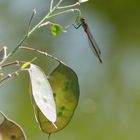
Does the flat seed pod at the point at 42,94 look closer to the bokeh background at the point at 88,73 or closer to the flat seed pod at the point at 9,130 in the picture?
the flat seed pod at the point at 9,130

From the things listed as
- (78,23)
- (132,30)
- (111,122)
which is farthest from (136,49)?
(78,23)

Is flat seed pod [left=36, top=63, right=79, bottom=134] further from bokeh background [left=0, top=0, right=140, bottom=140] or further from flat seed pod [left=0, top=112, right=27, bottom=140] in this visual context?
bokeh background [left=0, top=0, right=140, bottom=140]

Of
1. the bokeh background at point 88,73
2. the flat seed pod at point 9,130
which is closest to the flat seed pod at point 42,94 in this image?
the flat seed pod at point 9,130

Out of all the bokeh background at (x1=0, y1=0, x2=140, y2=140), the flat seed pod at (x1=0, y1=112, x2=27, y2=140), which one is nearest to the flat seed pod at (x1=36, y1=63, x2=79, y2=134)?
the flat seed pod at (x1=0, y1=112, x2=27, y2=140)

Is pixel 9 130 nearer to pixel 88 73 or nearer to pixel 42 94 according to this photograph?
pixel 42 94

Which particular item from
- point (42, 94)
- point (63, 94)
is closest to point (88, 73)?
point (63, 94)

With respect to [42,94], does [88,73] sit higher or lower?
lower

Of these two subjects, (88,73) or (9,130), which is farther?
(88,73)
